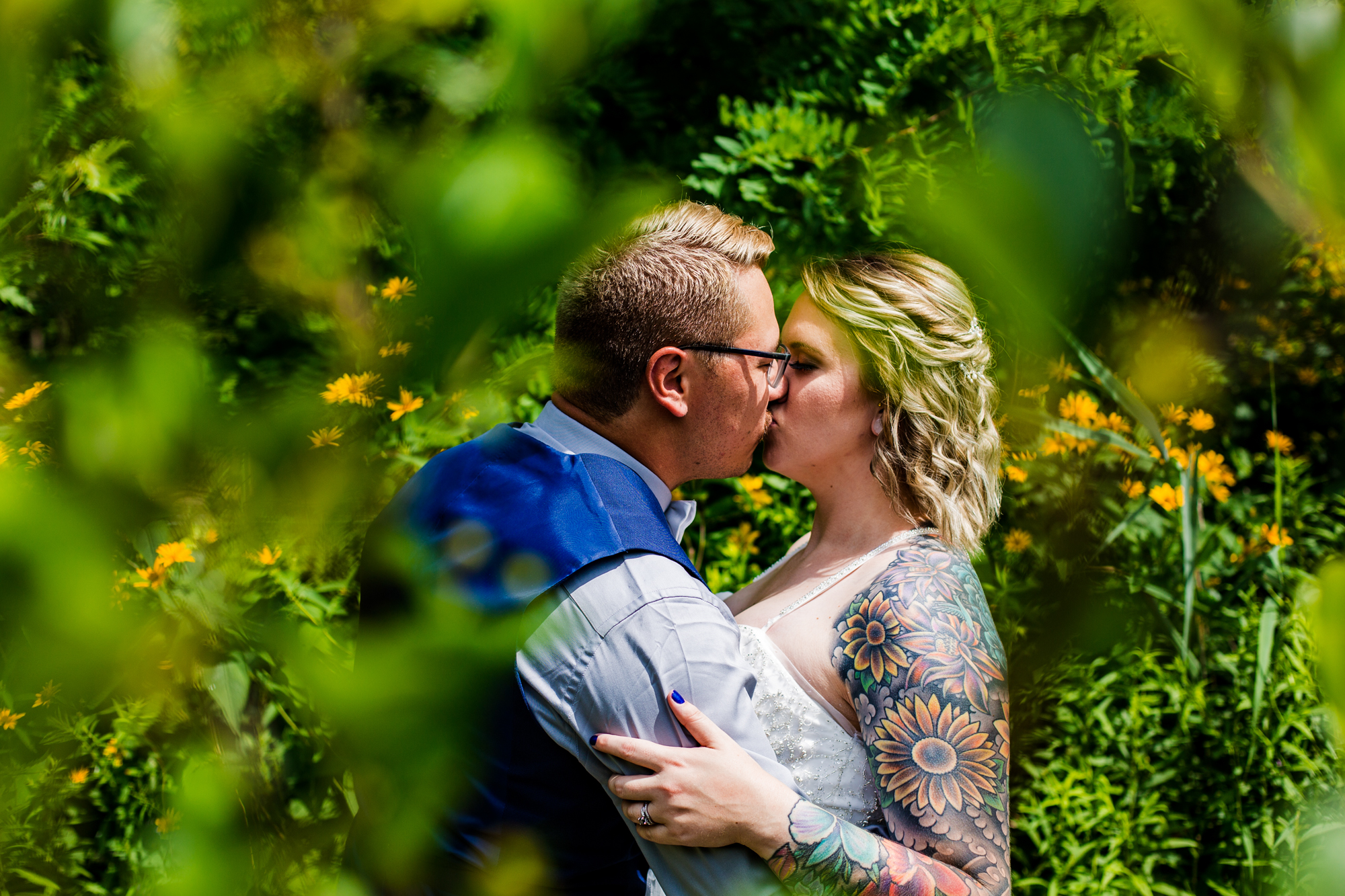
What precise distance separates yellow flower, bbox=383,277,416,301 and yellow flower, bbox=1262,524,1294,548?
8.10 ft

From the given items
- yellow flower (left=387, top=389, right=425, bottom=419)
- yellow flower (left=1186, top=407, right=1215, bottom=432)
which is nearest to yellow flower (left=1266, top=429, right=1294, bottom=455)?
yellow flower (left=1186, top=407, right=1215, bottom=432)

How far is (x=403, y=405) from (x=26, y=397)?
13 cm

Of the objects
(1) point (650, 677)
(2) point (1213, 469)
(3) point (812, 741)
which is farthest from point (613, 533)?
(2) point (1213, 469)

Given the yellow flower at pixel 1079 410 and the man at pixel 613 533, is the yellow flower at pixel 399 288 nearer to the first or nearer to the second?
the man at pixel 613 533

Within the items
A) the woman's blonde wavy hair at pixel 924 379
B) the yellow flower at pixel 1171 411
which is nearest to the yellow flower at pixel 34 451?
the yellow flower at pixel 1171 411

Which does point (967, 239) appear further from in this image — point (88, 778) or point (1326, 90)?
point (88, 778)

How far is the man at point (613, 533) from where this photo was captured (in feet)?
1.69

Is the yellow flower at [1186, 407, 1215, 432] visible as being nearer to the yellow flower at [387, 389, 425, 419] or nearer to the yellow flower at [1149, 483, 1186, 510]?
the yellow flower at [1149, 483, 1186, 510]

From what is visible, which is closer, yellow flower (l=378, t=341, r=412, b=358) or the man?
yellow flower (l=378, t=341, r=412, b=358)

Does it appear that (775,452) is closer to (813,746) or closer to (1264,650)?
(813,746)

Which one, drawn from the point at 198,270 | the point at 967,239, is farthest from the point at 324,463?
the point at 967,239

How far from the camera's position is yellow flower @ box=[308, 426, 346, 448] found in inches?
14.8

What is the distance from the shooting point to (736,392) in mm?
1529

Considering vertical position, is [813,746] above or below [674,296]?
below
